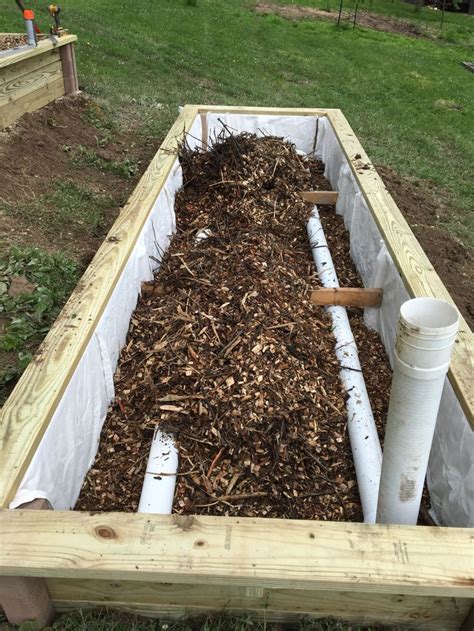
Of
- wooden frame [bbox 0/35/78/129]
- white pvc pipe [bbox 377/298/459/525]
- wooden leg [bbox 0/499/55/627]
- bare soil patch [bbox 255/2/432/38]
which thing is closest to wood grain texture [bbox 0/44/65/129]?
wooden frame [bbox 0/35/78/129]

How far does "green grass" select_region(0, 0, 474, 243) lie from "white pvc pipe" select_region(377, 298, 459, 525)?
4296 mm

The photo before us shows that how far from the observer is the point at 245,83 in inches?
404

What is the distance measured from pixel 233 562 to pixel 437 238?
4375 mm

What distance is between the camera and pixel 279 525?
1525 mm

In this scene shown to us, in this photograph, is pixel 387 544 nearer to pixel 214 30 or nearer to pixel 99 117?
pixel 99 117

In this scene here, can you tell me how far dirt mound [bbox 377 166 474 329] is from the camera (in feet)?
14.5

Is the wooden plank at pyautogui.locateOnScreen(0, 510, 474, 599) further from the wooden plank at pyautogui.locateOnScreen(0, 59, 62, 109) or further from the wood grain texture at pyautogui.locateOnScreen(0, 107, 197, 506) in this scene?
the wooden plank at pyautogui.locateOnScreen(0, 59, 62, 109)

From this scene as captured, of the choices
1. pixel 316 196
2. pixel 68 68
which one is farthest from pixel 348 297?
pixel 68 68

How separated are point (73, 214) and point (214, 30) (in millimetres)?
11556

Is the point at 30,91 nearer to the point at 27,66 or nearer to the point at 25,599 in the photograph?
the point at 27,66

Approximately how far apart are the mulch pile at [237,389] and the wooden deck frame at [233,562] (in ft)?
1.87

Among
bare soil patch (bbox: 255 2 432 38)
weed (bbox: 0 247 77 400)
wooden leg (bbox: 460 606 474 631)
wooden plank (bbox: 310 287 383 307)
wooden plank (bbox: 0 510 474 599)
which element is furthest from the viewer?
bare soil patch (bbox: 255 2 432 38)

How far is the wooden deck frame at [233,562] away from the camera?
1426mm

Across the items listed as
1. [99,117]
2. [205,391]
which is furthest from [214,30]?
[205,391]
